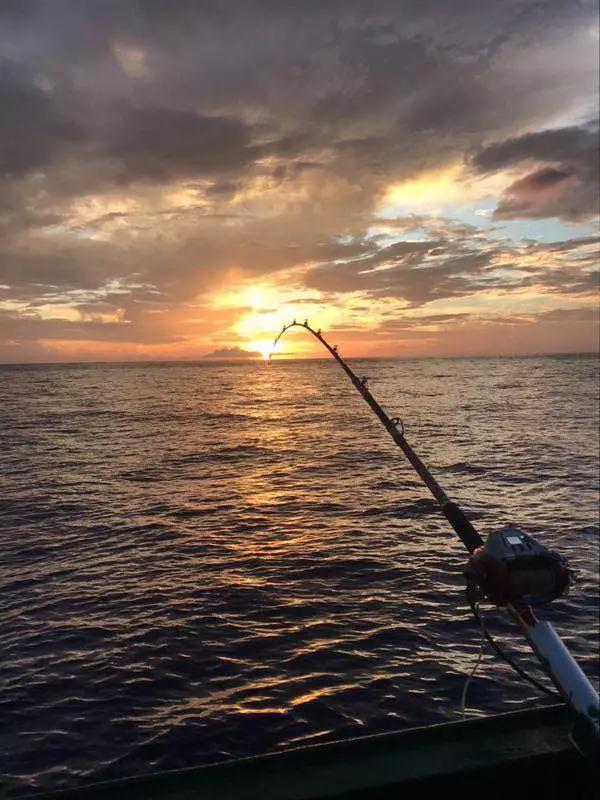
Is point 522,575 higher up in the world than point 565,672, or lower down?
higher up

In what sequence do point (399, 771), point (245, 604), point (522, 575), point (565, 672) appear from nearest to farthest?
point (399, 771) → point (565, 672) → point (522, 575) → point (245, 604)

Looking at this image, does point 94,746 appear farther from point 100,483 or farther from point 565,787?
point 100,483

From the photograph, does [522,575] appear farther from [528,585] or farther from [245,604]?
[245,604]

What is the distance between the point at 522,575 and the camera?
396 cm

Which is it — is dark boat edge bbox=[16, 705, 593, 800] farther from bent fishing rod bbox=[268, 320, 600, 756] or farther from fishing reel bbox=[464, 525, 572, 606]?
fishing reel bbox=[464, 525, 572, 606]

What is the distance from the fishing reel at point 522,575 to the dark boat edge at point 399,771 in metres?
0.80

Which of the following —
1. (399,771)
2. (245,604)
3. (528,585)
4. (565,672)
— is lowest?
(245,604)

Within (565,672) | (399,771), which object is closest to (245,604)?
(399,771)

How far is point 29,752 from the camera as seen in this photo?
305 inches

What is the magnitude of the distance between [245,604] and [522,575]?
9.28 meters

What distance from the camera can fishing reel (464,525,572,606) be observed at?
3957mm

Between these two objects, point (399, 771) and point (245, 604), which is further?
point (245, 604)

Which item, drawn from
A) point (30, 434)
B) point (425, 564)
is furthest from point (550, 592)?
point (30, 434)

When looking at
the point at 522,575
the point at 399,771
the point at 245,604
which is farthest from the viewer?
the point at 245,604
